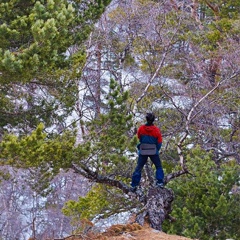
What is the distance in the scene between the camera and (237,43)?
11.0 metres

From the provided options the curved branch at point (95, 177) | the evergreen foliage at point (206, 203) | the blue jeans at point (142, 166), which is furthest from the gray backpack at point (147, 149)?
the evergreen foliage at point (206, 203)

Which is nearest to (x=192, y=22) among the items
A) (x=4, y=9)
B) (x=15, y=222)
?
(x=4, y=9)

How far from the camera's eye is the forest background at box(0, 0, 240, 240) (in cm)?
494

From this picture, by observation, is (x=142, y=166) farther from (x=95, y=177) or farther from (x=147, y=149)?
(x=95, y=177)

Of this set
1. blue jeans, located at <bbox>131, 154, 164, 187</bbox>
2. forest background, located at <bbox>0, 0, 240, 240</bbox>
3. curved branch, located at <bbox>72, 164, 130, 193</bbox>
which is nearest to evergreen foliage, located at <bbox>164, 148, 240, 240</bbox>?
forest background, located at <bbox>0, 0, 240, 240</bbox>

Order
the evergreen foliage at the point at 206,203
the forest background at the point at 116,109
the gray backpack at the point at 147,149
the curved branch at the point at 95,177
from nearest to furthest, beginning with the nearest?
1. the forest background at the point at 116,109
2. the gray backpack at the point at 147,149
3. the curved branch at the point at 95,177
4. the evergreen foliage at the point at 206,203

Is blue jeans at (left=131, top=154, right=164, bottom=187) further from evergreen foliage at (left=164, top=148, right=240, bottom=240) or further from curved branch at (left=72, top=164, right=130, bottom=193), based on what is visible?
evergreen foliage at (left=164, top=148, right=240, bottom=240)

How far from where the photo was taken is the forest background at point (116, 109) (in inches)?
195

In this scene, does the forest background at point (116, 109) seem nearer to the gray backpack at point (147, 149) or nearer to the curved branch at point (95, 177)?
the curved branch at point (95, 177)

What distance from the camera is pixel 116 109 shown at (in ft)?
19.2

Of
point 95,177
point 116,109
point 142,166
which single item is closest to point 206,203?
point 142,166

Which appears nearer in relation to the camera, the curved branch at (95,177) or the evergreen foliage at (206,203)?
the curved branch at (95,177)

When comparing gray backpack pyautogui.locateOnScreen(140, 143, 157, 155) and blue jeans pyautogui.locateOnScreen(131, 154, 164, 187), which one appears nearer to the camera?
gray backpack pyautogui.locateOnScreen(140, 143, 157, 155)

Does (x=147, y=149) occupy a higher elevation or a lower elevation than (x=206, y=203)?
higher
